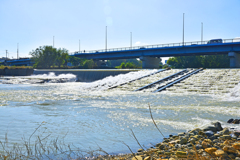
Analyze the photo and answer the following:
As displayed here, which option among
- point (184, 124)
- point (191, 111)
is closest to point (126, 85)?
point (191, 111)

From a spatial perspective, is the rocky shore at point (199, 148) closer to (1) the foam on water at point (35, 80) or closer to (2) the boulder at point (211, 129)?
(2) the boulder at point (211, 129)

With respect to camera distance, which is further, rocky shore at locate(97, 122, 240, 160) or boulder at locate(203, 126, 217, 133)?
boulder at locate(203, 126, 217, 133)

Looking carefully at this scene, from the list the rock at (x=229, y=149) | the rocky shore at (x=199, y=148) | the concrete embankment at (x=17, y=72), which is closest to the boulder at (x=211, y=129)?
the rocky shore at (x=199, y=148)

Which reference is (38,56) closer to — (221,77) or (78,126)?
(221,77)

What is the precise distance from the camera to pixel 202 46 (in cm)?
4906

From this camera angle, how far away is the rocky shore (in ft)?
12.0

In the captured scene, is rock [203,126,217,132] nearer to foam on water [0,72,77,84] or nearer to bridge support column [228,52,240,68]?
foam on water [0,72,77,84]

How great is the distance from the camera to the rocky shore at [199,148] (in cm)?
365

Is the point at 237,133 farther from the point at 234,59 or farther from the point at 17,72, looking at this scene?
the point at 17,72

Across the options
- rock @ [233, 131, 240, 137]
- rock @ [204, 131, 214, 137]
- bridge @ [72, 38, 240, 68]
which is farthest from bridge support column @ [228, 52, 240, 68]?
rock @ [204, 131, 214, 137]

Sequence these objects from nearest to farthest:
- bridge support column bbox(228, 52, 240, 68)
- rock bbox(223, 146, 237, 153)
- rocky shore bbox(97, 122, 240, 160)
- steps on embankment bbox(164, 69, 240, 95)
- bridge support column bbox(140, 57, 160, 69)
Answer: rocky shore bbox(97, 122, 240, 160), rock bbox(223, 146, 237, 153), steps on embankment bbox(164, 69, 240, 95), bridge support column bbox(228, 52, 240, 68), bridge support column bbox(140, 57, 160, 69)

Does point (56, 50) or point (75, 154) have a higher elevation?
point (56, 50)

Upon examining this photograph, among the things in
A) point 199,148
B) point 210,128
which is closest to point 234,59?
point 210,128

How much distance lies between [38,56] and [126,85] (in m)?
76.5
